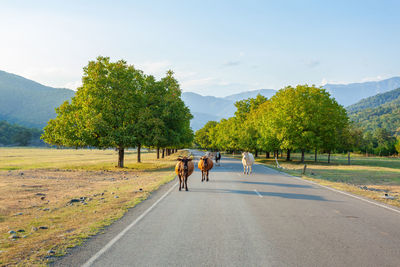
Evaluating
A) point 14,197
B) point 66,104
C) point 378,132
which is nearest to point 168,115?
point 66,104

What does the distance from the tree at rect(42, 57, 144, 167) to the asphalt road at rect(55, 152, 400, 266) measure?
67.9 ft

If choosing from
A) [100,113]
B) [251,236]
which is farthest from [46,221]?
[100,113]

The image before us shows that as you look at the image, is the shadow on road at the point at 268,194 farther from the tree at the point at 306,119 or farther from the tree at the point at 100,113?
the tree at the point at 306,119

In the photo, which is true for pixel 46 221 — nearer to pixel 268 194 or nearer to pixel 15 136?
pixel 268 194

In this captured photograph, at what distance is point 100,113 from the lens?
29781 mm

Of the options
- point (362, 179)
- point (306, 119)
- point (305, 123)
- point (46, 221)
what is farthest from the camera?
point (306, 119)

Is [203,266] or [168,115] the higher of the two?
[168,115]

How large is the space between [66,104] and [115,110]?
607cm

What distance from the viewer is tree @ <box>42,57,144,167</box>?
30344 millimetres

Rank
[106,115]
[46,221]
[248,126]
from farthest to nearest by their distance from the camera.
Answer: [248,126] < [106,115] < [46,221]

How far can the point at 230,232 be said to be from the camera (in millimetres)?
7105

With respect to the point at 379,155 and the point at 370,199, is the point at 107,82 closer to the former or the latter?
the point at 370,199

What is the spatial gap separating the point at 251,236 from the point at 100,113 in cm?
2576

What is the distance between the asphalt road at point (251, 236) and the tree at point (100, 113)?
20.7 metres
